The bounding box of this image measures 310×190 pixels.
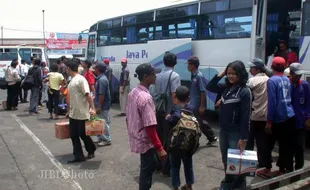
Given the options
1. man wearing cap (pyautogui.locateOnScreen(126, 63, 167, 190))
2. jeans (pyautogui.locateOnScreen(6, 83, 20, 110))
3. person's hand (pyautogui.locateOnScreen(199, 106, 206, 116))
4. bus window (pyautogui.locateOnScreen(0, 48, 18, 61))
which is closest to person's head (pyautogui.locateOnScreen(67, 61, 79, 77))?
person's hand (pyautogui.locateOnScreen(199, 106, 206, 116))

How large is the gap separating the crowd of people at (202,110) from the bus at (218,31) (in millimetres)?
2366

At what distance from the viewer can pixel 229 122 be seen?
13.7 feet

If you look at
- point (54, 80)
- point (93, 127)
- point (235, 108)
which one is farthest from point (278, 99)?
point (54, 80)

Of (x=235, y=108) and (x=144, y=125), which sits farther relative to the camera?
(x=235, y=108)

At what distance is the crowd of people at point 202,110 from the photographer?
4.04 metres

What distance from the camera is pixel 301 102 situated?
215 inches

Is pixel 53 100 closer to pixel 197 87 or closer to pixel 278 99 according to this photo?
pixel 197 87

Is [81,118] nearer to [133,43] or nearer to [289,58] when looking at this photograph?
[289,58]

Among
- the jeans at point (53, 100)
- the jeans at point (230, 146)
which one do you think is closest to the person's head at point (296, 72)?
the jeans at point (230, 146)

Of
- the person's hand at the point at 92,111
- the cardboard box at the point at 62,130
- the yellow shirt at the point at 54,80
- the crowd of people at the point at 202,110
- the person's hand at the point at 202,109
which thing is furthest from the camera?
the yellow shirt at the point at 54,80

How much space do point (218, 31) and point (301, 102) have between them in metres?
4.29

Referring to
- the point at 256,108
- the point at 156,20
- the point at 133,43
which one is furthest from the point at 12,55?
the point at 256,108

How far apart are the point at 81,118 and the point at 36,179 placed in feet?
4.06

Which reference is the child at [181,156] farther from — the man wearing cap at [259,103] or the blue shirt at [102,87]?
the blue shirt at [102,87]
